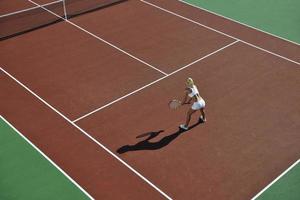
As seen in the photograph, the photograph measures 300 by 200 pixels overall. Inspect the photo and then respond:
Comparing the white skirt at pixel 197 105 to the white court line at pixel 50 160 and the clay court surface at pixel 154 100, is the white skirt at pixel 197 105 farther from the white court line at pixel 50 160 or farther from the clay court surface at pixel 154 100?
the white court line at pixel 50 160

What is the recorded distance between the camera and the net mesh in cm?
2023

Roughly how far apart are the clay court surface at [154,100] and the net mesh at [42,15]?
0.56 m

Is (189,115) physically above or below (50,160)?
above

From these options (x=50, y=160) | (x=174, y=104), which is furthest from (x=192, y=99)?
(x=50, y=160)

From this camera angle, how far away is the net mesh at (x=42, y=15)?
66.4 feet

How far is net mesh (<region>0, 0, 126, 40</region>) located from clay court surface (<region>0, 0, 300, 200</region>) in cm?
56

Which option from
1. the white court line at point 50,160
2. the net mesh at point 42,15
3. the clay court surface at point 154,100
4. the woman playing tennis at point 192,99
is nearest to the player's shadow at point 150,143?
the clay court surface at point 154,100

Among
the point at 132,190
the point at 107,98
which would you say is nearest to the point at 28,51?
the point at 107,98

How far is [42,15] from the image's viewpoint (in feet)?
69.6

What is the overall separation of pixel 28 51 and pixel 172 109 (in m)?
6.88

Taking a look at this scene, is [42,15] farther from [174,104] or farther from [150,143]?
[150,143]

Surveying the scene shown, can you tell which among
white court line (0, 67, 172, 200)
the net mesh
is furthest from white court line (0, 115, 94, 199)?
the net mesh

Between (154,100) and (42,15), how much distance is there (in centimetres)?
829

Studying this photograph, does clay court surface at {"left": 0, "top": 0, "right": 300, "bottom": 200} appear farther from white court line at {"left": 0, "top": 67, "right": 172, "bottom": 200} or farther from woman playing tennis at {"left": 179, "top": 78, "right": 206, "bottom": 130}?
woman playing tennis at {"left": 179, "top": 78, "right": 206, "bottom": 130}
